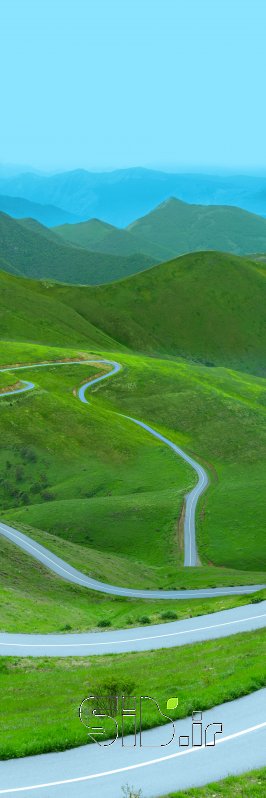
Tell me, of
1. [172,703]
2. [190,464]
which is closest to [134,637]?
[172,703]

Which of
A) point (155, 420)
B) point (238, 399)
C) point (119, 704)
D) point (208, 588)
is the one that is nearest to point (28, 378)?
point (155, 420)

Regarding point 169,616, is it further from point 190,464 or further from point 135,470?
point 190,464

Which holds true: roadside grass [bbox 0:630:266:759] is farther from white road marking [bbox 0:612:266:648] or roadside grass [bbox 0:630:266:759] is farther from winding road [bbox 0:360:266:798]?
white road marking [bbox 0:612:266:648]

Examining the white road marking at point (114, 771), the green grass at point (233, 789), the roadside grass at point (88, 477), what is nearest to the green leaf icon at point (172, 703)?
the white road marking at point (114, 771)

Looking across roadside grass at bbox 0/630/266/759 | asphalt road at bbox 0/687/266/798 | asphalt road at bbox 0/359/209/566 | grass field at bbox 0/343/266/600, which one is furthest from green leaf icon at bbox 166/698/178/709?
asphalt road at bbox 0/359/209/566

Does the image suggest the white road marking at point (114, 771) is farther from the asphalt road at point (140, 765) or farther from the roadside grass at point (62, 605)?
the roadside grass at point (62, 605)
